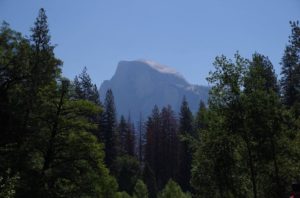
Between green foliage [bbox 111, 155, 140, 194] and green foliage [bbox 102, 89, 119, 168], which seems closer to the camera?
green foliage [bbox 111, 155, 140, 194]

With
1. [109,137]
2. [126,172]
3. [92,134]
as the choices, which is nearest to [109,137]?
[109,137]

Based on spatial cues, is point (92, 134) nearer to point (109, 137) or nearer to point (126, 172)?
point (126, 172)

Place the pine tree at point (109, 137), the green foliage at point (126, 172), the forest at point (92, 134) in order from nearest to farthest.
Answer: the forest at point (92, 134) < the green foliage at point (126, 172) < the pine tree at point (109, 137)

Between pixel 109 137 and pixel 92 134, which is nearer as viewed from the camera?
pixel 92 134

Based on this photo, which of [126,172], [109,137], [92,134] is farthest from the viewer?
[109,137]

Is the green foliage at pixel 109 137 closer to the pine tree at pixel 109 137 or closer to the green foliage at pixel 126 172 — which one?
the pine tree at pixel 109 137

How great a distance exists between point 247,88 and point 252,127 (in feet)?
6.27

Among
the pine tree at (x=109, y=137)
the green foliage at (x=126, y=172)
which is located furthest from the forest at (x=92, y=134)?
the pine tree at (x=109, y=137)

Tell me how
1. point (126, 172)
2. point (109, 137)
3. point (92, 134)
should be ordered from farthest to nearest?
1. point (109, 137)
2. point (126, 172)
3. point (92, 134)

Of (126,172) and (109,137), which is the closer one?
(126,172)

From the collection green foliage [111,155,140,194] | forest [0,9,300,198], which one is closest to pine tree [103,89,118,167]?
green foliage [111,155,140,194]

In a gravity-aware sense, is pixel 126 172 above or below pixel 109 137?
below

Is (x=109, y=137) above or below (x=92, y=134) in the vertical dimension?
above

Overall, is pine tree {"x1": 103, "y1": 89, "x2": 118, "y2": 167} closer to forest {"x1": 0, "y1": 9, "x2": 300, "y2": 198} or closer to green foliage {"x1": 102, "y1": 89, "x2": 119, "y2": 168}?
green foliage {"x1": 102, "y1": 89, "x2": 119, "y2": 168}
